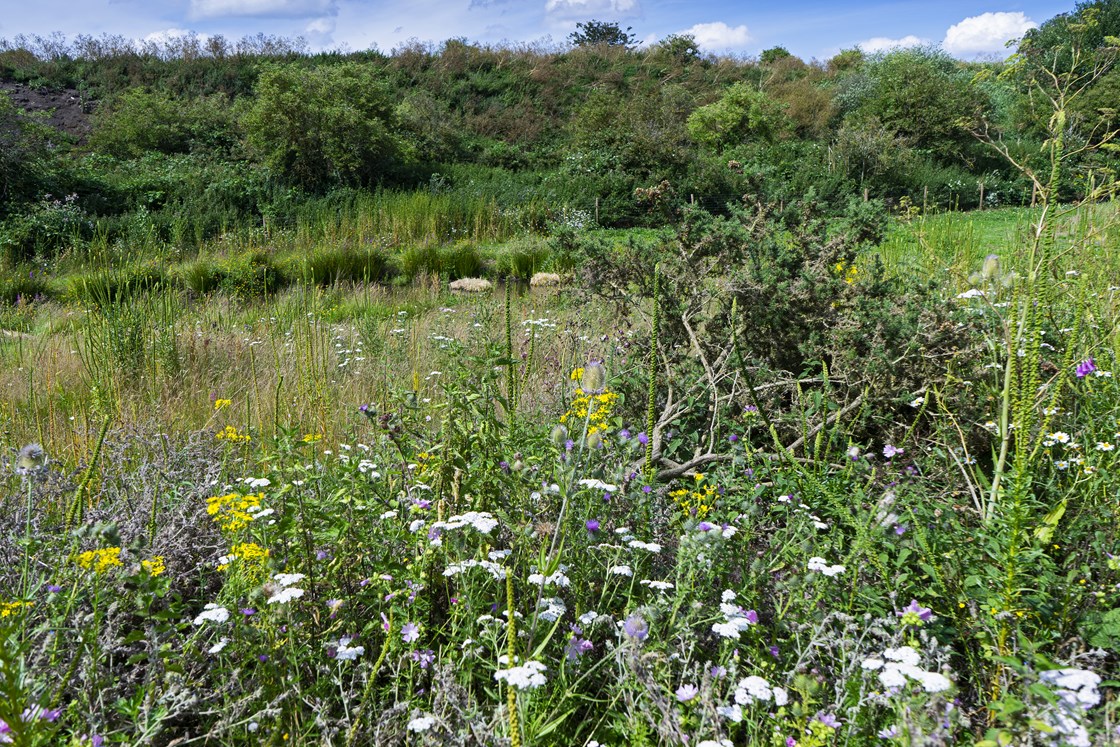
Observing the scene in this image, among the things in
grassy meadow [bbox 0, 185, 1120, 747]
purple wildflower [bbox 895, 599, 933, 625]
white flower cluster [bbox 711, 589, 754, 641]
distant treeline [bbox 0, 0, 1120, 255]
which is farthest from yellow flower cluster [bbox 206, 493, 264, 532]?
distant treeline [bbox 0, 0, 1120, 255]

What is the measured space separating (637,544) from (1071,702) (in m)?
0.74

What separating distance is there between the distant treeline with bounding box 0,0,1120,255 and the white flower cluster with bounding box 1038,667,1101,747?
29.6ft

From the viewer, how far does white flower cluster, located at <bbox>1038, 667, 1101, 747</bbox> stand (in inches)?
39.2

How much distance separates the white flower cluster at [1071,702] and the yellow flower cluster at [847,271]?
7.34 ft

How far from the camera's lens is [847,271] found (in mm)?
3516

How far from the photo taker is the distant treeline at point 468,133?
42.8 feet

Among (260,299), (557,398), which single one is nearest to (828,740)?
(557,398)

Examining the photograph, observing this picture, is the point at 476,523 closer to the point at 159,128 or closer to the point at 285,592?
the point at 285,592

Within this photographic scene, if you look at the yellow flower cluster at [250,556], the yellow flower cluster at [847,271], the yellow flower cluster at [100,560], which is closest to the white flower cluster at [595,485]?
the yellow flower cluster at [250,556]

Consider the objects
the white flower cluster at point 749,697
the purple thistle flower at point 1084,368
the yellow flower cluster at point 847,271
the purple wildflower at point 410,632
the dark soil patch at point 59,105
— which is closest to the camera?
the white flower cluster at point 749,697

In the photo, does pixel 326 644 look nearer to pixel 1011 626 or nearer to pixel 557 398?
pixel 1011 626

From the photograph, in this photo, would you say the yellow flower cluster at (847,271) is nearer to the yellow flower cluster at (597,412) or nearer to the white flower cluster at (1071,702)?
the yellow flower cluster at (597,412)

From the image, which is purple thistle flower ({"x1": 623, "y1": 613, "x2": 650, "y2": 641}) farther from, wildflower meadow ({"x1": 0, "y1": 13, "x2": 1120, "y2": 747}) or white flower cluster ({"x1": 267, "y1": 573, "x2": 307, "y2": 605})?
white flower cluster ({"x1": 267, "y1": 573, "x2": 307, "y2": 605})

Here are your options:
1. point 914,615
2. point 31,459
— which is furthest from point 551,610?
point 31,459
